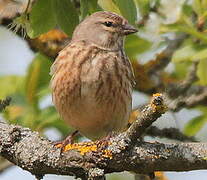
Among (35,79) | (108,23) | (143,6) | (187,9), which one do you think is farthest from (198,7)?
(35,79)

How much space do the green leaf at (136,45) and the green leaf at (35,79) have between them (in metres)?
0.88

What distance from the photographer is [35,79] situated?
666 cm

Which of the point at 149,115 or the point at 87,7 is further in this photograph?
Result: the point at 87,7

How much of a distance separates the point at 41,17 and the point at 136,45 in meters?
2.33

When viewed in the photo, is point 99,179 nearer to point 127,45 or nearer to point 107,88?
point 107,88

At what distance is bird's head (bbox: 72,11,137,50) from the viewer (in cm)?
648

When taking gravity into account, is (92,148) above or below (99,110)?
above

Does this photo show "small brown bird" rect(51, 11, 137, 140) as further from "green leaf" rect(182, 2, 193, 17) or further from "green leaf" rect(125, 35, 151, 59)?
"green leaf" rect(182, 2, 193, 17)

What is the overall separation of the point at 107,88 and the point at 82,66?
1.07ft

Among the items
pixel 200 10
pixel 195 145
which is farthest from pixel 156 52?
pixel 195 145

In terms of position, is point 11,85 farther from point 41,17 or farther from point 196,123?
point 41,17

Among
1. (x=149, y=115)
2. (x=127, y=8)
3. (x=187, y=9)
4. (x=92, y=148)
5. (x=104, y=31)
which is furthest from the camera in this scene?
(x=104, y=31)

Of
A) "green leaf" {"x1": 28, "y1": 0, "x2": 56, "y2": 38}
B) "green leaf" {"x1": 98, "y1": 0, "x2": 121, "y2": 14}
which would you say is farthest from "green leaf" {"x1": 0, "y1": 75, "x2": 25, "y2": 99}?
"green leaf" {"x1": 98, "y1": 0, "x2": 121, "y2": 14}

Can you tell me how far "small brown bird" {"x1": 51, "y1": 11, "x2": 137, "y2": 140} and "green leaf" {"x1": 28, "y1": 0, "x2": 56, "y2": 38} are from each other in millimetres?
1167
